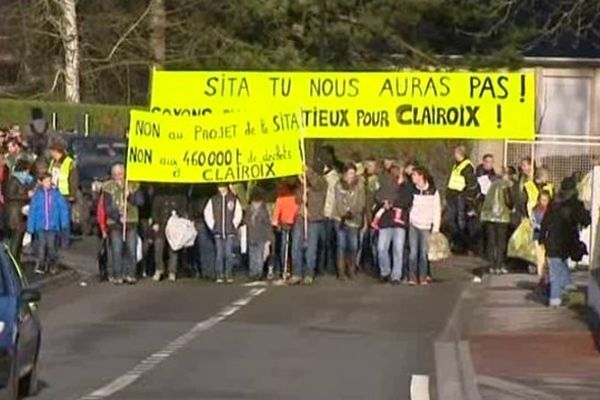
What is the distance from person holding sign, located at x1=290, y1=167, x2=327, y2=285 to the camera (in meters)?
29.6

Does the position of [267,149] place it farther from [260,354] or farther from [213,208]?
[260,354]

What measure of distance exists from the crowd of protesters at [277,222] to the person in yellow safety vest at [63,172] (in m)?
0.46

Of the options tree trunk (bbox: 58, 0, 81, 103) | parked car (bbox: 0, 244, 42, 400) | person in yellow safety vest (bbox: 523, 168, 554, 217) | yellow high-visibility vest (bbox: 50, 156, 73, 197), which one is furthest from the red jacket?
tree trunk (bbox: 58, 0, 81, 103)

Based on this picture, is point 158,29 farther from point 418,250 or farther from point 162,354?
point 162,354

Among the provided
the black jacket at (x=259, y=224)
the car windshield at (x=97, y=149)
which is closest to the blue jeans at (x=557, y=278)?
the black jacket at (x=259, y=224)

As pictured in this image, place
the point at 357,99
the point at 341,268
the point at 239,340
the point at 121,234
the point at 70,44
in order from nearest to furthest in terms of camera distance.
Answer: the point at 239,340, the point at 121,234, the point at 341,268, the point at 357,99, the point at 70,44

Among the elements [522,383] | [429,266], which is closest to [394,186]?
[429,266]

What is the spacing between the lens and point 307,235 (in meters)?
29.7

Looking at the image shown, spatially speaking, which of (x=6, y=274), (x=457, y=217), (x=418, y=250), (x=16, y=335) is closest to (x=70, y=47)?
(x=457, y=217)

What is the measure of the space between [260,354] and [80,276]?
406 inches

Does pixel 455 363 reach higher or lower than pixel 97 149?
lower

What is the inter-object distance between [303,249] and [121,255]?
271 cm

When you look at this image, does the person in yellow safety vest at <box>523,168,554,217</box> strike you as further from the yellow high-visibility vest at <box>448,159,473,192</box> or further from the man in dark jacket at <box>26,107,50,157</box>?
the man in dark jacket at <box>26,107,50,157</box>

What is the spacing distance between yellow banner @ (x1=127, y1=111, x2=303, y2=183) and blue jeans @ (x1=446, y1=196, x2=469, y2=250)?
162 inches
